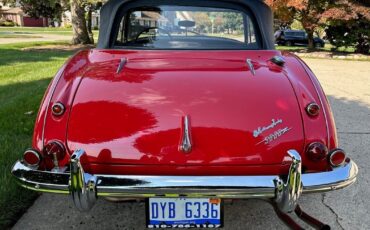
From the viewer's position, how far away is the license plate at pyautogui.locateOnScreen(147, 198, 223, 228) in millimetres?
2240

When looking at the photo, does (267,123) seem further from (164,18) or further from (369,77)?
(369,77)

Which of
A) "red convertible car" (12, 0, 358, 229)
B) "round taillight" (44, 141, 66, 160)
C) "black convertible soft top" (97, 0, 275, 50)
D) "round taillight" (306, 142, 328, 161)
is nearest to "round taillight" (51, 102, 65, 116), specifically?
"red convertible car" (12, 0, 358, 229)

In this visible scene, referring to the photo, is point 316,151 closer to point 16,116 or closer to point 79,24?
point 16,116

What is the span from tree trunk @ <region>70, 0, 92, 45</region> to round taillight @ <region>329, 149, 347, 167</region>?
1760 cm

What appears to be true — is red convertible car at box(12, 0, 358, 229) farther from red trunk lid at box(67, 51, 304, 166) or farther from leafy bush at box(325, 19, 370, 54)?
leafy bush at box(325, 19, 370, 54)

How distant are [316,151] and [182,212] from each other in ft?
2.87

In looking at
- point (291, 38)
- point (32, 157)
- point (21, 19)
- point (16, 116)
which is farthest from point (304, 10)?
point (21, 19)

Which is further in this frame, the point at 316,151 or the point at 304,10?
the point at 304,10

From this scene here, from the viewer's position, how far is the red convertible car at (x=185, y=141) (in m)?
2.17

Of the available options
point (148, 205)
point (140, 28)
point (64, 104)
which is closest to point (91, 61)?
point (64, 104)

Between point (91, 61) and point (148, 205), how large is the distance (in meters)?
1.27

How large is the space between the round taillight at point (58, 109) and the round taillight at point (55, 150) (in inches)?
7.3

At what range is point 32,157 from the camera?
237 centimetres

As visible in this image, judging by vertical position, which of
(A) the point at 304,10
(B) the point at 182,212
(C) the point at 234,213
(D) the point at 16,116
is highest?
(A) the point at 304,10
